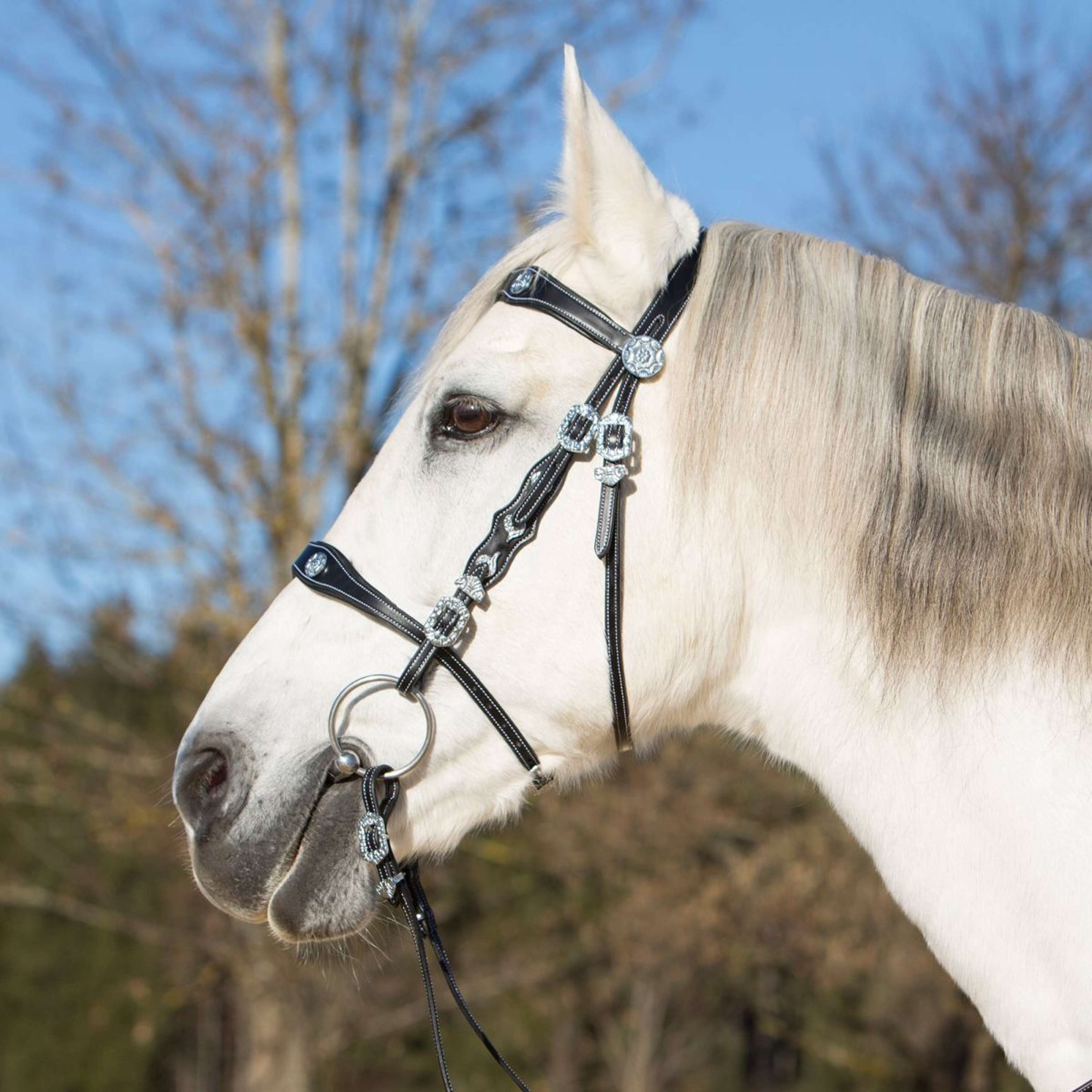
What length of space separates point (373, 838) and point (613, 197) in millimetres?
1178

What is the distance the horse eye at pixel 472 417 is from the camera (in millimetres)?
1928

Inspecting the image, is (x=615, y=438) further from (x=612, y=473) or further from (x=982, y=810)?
(x=982, y=810)

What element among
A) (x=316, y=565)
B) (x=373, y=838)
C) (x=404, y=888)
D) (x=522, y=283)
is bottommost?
(x=404, y=888)

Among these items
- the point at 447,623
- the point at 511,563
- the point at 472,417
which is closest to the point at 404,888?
the point at 447,623

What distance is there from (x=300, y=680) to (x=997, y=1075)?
29.0 feet

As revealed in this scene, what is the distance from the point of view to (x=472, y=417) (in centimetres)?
193

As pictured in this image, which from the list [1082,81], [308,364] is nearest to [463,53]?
[308,364]

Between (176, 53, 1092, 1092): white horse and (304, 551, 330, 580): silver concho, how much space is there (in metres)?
0.06

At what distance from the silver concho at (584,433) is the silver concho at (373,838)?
27.7 inches

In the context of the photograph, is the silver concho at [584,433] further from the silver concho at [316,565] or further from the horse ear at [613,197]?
the silver concho at [316,565]

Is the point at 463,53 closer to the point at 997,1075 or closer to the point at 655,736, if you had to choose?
the point at 655,736

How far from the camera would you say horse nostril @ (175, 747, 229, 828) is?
1.88 meters

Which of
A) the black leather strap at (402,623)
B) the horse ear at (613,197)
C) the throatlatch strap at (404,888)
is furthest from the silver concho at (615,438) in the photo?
the throatlatch strap at (404,888)

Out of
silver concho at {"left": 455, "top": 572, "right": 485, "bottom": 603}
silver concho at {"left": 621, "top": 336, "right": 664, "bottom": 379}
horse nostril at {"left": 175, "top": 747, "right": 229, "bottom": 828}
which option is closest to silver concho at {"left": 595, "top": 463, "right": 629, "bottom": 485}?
silver concho at {"left": 621, "top": 336, "right": 664, "bottom": 379}
